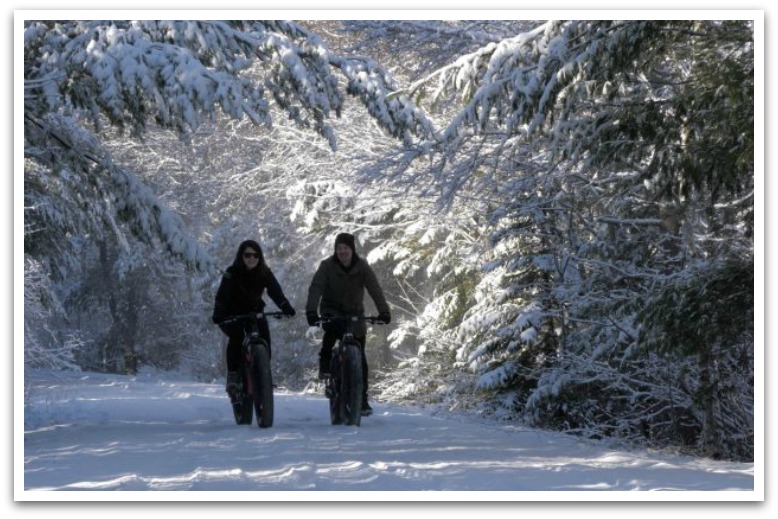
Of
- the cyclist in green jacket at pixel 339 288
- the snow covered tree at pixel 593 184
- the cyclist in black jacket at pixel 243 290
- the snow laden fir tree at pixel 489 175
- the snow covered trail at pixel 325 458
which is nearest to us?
the snow covered trail at pixel 325 458

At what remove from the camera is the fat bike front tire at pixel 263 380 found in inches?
446

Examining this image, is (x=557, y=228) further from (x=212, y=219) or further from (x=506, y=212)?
(x=212, y=219)

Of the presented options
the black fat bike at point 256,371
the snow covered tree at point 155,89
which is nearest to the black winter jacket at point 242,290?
the black fat bike at point 256,371

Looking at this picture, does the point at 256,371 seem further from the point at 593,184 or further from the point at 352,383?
the point at 593,184

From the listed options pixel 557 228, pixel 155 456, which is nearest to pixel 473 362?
pixel 557 228

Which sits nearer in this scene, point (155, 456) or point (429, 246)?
point (155, 456)


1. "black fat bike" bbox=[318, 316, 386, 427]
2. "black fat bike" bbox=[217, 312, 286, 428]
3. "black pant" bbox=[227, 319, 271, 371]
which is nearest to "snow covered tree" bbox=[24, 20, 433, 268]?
"black fat bike" bbox=[217, 312, 286, 428]

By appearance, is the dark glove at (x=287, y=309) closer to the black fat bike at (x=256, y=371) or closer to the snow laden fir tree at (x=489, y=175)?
the black fat bike at (x=256, y=371)

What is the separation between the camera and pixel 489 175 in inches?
604

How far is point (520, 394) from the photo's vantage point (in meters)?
17.1

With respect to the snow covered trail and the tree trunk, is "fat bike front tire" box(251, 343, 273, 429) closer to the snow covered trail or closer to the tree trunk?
the snow covered trail

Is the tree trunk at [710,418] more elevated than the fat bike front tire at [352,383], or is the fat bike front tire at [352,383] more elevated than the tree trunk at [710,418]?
the fat bike front tire at [352,383]

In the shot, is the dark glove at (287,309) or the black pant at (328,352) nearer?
the dark glove at (287,309)
